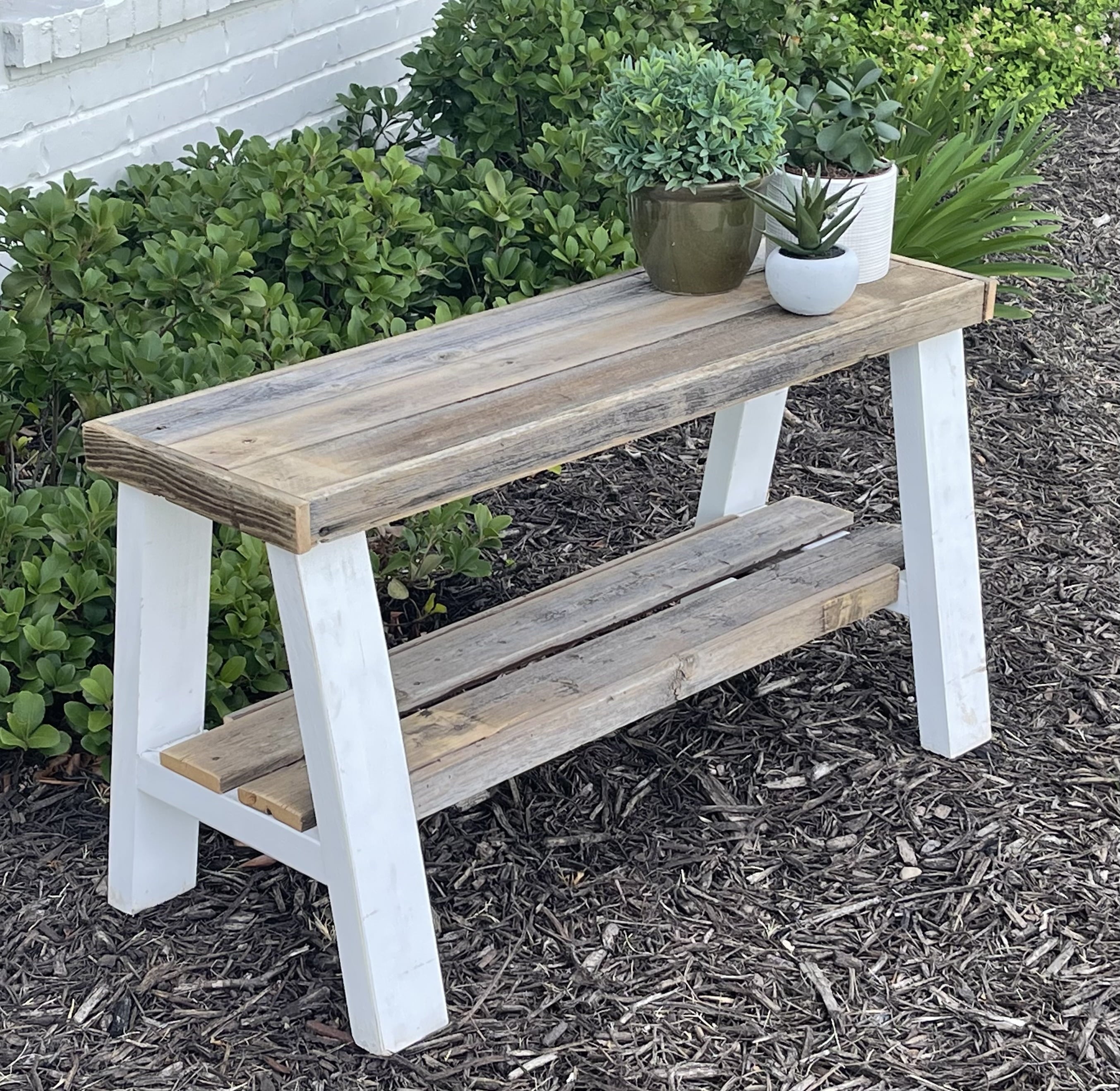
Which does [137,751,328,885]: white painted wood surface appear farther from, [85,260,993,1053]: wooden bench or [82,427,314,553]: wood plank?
[82,427,314,553]: wood plank

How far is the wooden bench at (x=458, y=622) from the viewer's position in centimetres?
197

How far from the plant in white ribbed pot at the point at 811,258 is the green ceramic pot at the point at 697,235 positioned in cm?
4

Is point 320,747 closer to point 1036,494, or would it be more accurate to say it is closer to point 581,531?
point 581,531

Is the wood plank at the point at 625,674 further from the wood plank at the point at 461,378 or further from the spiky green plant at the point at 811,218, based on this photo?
the spiky green plant at the point at 811,218

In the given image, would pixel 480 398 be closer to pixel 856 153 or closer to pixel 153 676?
pixel 153 676

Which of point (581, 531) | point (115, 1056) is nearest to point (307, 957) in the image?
point (115, 1056)

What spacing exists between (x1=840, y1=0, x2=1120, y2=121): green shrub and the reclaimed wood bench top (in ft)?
9.61

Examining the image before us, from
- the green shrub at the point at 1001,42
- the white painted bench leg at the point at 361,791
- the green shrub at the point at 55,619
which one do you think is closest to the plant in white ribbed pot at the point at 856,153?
the white painted bench leg at the point at 361,791

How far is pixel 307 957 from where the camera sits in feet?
7.63

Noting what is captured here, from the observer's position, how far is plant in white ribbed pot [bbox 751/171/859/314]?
2381 millimetres

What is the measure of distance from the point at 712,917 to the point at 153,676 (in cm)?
90

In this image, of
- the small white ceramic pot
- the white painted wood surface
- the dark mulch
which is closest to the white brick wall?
the dark mulch

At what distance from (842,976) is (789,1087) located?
23cm

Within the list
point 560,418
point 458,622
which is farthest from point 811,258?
point 458,622
